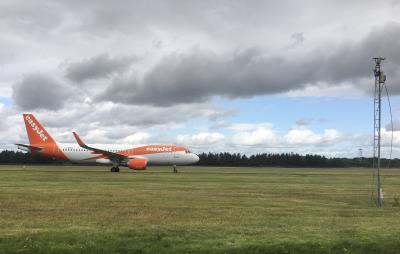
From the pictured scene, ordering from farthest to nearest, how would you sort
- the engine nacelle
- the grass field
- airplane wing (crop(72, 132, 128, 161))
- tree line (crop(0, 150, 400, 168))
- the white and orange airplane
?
1. tree line (crop(0, 150, 400, 168))
2. the white and orange airplane
3. airplane wing (crop(72, 132, 128, 161))
4. the engine nacelle
5. the grass field

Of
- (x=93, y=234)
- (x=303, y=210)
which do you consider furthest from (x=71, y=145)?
(x=93, y=234)

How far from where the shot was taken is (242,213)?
703 inches

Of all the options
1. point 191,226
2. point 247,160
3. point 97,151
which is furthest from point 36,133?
point 247,160

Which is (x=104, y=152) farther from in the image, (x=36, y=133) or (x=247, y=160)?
(x=247, y=160)

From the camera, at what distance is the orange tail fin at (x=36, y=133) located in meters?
64.5

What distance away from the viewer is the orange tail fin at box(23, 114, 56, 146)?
64.5m

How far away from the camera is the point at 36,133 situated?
64.8 meters

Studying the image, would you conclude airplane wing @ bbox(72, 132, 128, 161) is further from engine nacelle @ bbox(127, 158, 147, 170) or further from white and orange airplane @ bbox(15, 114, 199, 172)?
engine nacelle @ bbox(127, 158, 147, 170)

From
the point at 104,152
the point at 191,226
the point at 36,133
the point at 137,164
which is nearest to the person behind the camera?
the point at 191,226

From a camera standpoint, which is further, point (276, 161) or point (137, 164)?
point (276, 161)

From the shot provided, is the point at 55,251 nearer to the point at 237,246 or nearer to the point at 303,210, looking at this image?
the point at 237,246

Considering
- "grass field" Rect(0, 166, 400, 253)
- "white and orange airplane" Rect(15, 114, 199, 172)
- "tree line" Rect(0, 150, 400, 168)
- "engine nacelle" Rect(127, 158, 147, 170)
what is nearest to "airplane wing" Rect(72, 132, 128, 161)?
"white and orange airplane" Rect(15, 114, 199, 172)

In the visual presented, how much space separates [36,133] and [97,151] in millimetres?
8521

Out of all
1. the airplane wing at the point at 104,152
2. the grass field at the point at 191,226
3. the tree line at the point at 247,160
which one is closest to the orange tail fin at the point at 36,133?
the airplane wing at the point at 104,152
